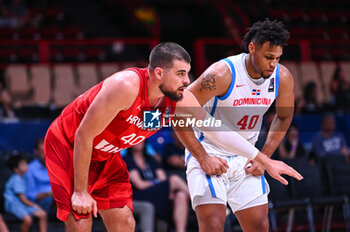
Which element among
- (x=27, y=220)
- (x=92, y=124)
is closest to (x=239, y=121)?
(x=92, y=124)

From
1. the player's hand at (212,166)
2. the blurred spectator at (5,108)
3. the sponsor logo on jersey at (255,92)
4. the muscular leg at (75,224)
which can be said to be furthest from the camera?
the blurred spectator at (5,108)

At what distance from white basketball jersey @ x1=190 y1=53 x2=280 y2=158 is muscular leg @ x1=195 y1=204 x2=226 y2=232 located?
0.48 meters

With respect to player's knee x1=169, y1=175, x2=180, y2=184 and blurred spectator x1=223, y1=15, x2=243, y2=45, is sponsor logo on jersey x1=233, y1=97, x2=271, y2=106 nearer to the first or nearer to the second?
player's knee x1=169, y1=175, x2=180, y2=184

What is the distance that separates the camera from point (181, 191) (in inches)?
267

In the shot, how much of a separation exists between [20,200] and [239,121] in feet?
12.2

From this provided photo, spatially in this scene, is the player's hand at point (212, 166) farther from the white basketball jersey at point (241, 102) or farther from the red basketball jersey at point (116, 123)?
the red basketball jersey at point (116, 123)

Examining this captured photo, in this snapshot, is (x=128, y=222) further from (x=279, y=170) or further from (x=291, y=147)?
(x=291, y=147)

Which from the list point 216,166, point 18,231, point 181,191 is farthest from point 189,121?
point 18,231

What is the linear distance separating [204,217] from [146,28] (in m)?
10.6

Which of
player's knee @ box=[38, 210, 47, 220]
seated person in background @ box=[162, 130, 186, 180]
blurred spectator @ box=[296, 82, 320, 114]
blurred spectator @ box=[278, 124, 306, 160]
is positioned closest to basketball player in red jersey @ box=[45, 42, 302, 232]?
player's knee @ box=[38, 210, 47, 220]

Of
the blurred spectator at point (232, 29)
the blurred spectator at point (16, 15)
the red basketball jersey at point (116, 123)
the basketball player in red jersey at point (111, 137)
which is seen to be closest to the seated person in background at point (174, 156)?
the basketball player in red jersey at point (111, 137)

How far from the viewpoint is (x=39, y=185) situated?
7.10 meters

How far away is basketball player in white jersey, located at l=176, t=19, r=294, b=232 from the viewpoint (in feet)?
12.6

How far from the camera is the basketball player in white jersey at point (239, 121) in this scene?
12.6 ft
